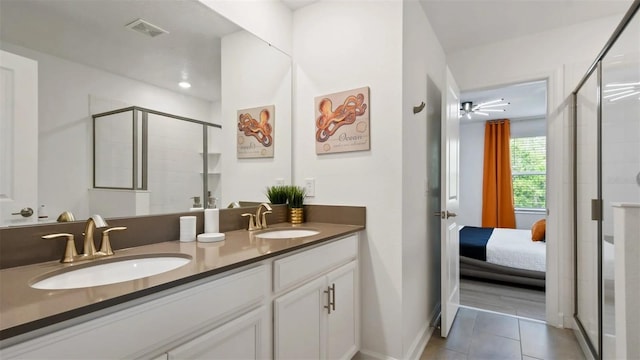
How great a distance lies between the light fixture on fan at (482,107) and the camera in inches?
174

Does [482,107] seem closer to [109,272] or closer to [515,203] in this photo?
[515,203]

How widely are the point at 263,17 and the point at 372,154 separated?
116 centimetres

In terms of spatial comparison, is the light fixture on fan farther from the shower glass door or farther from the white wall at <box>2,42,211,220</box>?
the white wall at <box>2,42,211,220</box>

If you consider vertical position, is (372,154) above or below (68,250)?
above

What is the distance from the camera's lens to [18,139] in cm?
100

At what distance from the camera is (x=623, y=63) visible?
1641 mm

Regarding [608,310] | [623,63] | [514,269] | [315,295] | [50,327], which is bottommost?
[514,269]

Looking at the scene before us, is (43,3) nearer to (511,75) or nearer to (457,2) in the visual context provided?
(457,2)

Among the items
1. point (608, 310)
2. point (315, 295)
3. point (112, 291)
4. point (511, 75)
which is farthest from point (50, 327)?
point (511, 75)

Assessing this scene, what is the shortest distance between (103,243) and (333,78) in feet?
5.21

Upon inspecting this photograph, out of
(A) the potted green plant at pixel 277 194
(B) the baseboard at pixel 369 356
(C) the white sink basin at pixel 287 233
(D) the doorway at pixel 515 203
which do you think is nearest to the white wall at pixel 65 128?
(C) the white sink basin at pixel 287 233

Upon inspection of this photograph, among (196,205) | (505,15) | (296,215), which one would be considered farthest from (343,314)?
(505,15)

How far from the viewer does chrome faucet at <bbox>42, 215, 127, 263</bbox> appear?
3.35 ft

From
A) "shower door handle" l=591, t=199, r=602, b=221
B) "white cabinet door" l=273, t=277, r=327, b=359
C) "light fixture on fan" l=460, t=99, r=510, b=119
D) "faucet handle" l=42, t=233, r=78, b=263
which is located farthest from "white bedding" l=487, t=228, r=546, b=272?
"faucet handle" l=42, t=233, r=78, b=263
